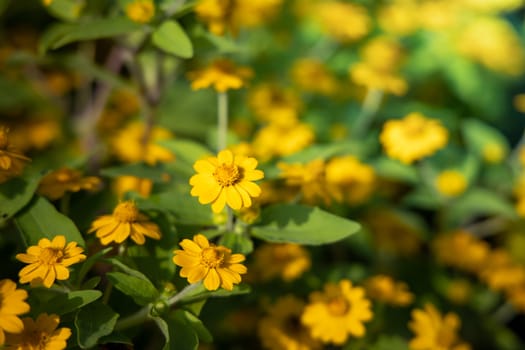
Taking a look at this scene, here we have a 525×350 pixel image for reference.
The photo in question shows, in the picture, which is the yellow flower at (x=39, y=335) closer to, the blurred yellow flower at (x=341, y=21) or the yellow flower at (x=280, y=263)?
the yellow flower at (x=280, y=263)

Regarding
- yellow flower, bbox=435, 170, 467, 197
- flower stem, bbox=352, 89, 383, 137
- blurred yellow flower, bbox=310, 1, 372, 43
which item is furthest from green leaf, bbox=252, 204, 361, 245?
blurred yellow flower, bbox=310, 1, 372, 43

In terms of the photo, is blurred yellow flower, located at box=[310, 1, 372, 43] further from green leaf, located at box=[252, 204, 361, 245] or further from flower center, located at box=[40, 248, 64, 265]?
flower center, located at box=[40, 248, 64, 265]

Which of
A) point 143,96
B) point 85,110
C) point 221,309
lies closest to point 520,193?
point 221,309

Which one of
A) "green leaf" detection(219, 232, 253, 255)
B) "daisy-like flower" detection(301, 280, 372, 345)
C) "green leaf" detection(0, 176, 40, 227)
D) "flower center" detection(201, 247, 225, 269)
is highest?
"flower center" detection(201, 247, 225, 269)

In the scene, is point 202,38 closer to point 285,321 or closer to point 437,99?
point 285,321

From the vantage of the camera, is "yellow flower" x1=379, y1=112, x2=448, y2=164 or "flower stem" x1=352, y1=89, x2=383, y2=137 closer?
"yellow flower" x1=379, y1=112, x2=448, y2=164
